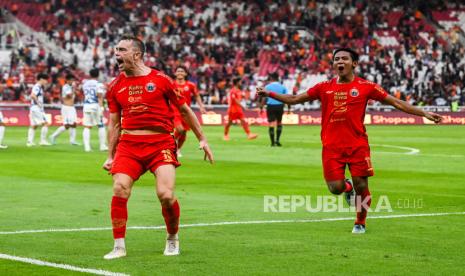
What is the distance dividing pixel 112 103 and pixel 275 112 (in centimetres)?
2360

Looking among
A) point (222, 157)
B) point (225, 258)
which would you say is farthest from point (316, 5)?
point (225, 258)

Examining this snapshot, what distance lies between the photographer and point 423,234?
11688 mm

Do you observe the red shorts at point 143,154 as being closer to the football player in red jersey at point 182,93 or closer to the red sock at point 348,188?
the red sock at point 348,188

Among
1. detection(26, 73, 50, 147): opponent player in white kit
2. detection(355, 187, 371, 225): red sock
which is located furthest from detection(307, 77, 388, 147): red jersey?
detection(26, 73, 50, 147): opponent player in white kit

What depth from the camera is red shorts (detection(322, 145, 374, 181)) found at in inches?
472

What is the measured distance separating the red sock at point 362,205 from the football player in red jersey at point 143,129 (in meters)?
2.38

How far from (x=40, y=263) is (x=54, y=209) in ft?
16.6

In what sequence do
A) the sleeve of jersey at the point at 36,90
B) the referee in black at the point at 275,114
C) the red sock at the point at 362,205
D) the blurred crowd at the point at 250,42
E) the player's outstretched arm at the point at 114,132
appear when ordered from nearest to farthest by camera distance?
the player's outstretched arm at the point at 114,132 → the red sock at the point at 362,205 → the referee in black at the point at 275,114 → the sleeve of jersey at the point at 36,90 → the blurred crowd at the point at 250,42

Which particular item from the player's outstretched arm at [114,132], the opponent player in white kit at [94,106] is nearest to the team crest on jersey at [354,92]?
the player's outstretched arm at [114,132]

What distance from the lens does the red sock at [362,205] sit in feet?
38.8

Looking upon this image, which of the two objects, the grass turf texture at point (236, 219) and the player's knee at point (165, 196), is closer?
the grass turf texture at point (236, 219)

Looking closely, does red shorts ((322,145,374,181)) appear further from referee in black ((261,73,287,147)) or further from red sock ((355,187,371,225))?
referee in black ((261,73,287,147))

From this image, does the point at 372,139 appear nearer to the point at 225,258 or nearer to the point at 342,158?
the point at 342,158

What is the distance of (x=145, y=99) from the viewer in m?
10.1
